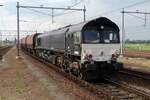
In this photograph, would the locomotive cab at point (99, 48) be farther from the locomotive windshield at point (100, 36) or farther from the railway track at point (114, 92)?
the railway track at point (114, 92)

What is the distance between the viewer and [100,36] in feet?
57.8

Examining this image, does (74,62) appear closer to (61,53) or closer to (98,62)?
(98,62)

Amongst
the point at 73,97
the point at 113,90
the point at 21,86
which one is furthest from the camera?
the point at 21,86

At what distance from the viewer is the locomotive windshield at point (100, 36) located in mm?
17344

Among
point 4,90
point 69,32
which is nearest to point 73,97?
point 4,90

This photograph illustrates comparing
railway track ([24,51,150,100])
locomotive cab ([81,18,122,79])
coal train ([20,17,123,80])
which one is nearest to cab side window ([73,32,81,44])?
coal train ([20,17,123,80])

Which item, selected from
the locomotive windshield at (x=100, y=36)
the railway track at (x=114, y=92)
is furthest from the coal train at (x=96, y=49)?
the railway track at (x=114, y=92)

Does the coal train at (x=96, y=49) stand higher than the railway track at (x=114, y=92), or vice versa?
the coal train at (x=96, y=49)

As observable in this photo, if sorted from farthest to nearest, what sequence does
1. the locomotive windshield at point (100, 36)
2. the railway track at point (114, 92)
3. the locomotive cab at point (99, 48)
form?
the locomotive windshield at point (100, 36)
the locomotive cab at point (99, 48)
the railway track at point (114, 92)

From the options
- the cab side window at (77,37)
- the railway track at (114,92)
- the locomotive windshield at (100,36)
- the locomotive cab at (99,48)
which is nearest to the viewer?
the railway track at (114,92)

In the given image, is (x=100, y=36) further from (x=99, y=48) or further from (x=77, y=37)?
(x=77, y=37)

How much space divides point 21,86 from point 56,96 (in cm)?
357

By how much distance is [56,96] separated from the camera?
519 inches

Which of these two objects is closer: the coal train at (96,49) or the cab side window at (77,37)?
the coal train at (96,49)
